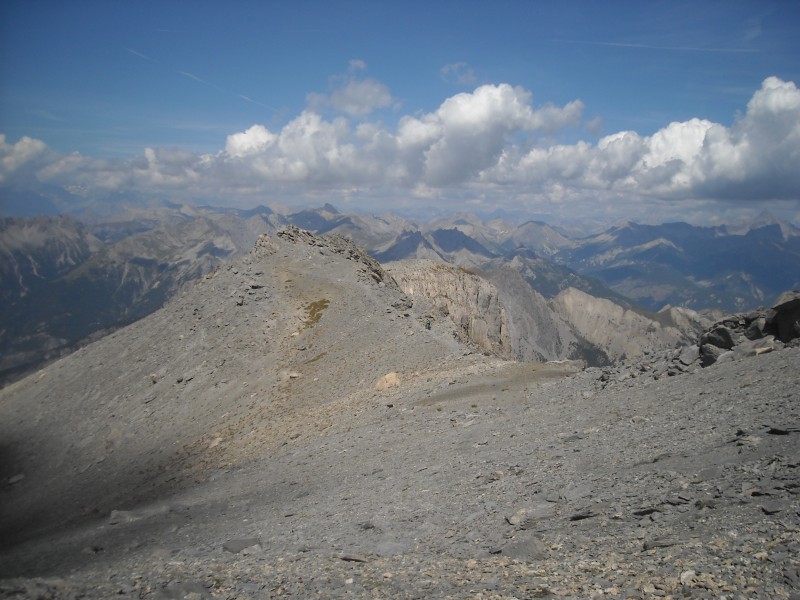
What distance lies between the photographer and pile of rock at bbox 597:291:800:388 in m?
26.3

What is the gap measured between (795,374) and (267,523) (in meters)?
22.5

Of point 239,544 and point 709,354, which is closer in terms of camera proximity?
point 239,544

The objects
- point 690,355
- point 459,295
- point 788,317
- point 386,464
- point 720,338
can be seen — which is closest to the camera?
point 386,464

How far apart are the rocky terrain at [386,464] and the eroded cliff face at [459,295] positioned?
42760mm

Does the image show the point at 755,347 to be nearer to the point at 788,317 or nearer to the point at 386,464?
the point at 788,317

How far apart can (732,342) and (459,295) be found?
84.8 meters

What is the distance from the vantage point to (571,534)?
14211 mm

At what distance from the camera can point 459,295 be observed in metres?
112

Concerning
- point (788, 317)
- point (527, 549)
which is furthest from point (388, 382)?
point (527, 549)

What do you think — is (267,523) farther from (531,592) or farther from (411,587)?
(531,592)

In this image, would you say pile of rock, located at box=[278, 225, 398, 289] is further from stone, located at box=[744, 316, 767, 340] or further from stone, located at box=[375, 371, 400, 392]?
stone, located at box=[744, 316, 767, 340]

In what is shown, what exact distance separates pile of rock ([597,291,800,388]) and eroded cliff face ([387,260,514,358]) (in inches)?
2349

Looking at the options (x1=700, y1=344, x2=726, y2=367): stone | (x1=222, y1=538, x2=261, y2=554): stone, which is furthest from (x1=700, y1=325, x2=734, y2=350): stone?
(x1=222, y1=538, x2=261, y2=554): stone

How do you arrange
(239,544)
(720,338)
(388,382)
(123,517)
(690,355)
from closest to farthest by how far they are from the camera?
(239,544) → (123,517) → (720,338) → (690,355) → (388,382)
